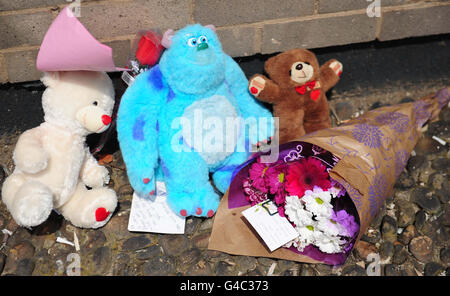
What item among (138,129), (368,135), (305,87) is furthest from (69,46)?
(368,135)

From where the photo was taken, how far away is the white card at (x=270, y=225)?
1896mm

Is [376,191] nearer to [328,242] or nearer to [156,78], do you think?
[328,242]

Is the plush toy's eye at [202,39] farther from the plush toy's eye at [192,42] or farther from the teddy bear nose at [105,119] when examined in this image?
the teddy bear nose at [105,119]

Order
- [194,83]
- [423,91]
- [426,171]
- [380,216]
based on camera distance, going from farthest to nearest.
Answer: [423,91] → [426,171] → [380,216] → [194,83]

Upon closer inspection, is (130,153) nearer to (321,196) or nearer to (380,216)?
(321,196)

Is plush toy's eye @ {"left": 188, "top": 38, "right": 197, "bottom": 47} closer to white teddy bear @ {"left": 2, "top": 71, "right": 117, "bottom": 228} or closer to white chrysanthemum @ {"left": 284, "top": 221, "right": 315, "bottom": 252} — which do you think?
white teddy bear @ {"left": 2, "top": 71, "right": 117, "bottom": 228}

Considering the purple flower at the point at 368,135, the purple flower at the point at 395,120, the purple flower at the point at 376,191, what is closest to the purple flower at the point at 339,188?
the purple flower at the point at 376,191

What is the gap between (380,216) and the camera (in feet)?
6.88

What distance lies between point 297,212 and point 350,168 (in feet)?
1.04

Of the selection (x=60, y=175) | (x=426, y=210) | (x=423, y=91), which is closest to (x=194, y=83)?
(x=60, y=175)

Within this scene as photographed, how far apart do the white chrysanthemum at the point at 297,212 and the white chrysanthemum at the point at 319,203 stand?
30 millimetres

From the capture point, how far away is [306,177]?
189 centimetres

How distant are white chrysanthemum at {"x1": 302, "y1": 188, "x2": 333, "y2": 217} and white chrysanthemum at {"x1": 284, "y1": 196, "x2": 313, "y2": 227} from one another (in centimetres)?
3

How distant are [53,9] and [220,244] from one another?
1415 mm
